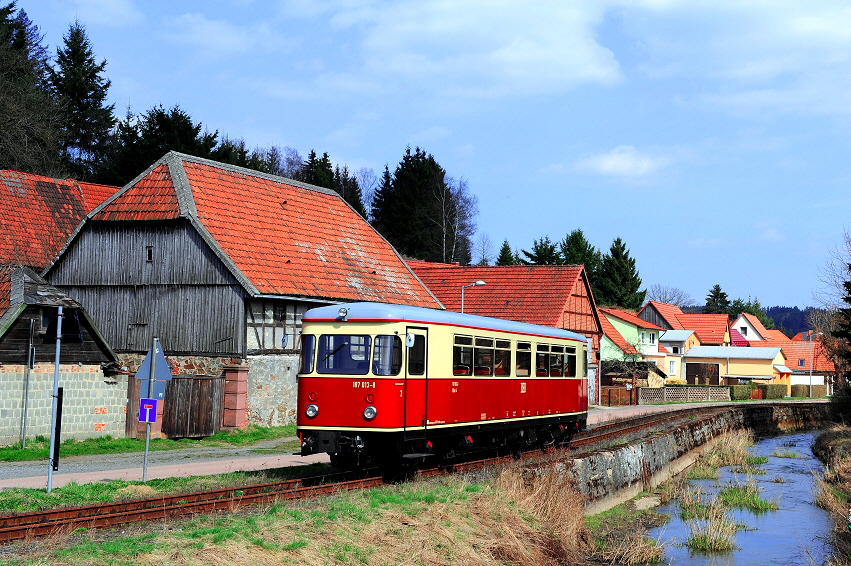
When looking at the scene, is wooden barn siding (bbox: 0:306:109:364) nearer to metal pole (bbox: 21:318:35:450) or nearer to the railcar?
metal pole (bbox: 21:318:35:450)

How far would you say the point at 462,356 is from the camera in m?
18.7

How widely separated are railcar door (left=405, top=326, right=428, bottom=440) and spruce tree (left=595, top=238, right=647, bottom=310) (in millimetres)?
85694

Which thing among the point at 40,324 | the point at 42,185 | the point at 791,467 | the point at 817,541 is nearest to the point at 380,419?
the point at 817,541

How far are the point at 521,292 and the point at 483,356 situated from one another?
1190 inches

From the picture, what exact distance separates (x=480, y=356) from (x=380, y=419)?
370 centimetres

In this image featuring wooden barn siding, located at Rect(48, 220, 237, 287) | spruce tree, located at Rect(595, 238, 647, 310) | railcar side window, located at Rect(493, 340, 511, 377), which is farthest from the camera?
spruce tree, located at Rect(595, 238, 647, 310)

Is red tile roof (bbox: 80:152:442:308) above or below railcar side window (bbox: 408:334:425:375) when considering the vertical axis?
above

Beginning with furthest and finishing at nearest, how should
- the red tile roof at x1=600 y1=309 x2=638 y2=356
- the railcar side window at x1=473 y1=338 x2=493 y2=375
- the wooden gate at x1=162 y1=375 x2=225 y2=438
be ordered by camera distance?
the red tile roof at x1=600 y1=309 x2=638 y2=356, the wooden gate at x1=162 y1=375 x2=225 y2=438, the railcar side window at x1=473 y1=338 x2=493 y2=375

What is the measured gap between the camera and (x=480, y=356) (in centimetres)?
1956

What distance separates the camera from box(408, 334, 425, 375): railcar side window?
55.7 ft

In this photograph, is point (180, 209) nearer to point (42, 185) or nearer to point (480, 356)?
point (42, 185)

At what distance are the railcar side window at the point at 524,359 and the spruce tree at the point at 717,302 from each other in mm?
134050

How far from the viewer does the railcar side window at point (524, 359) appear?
71.3 ft

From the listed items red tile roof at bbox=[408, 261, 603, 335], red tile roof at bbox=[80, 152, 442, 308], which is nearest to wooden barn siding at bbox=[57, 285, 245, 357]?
red tile roof at bbox=[80, 152, 442, 308]
